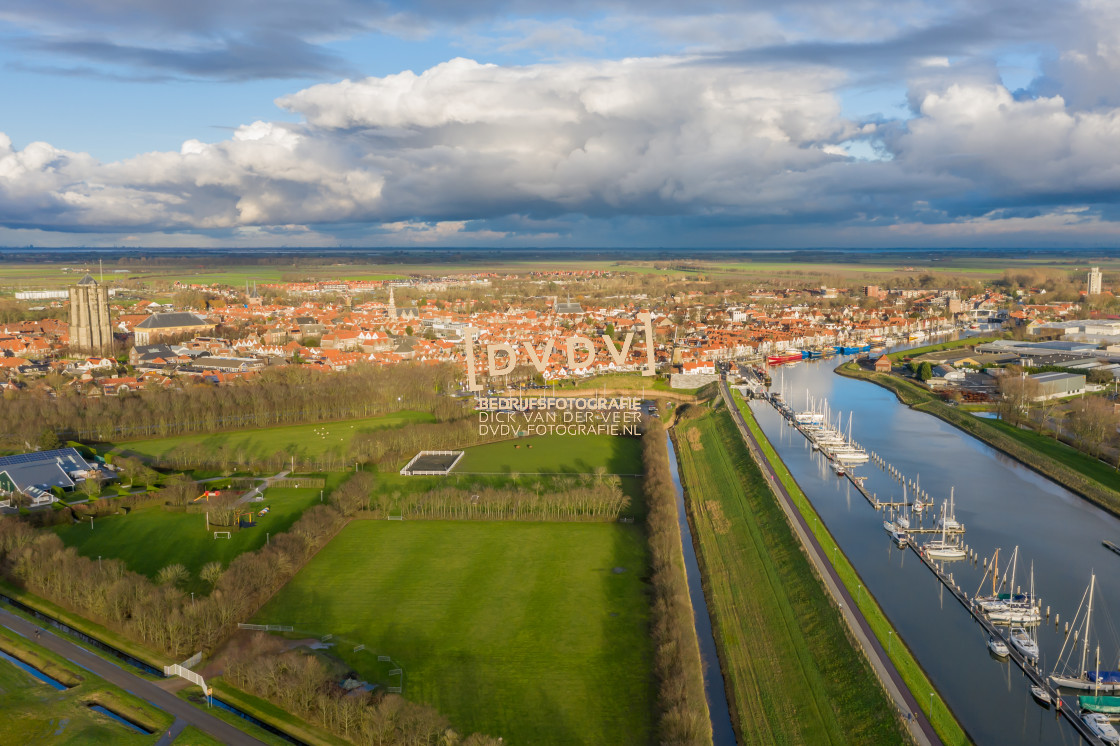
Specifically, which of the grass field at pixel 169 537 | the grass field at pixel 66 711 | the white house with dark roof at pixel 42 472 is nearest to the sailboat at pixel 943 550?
the grass field at pixel 169 537

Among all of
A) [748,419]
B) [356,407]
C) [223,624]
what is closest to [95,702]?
[223,624]

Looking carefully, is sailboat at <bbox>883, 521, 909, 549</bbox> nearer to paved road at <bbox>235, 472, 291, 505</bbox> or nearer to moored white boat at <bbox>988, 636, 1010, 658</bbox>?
moored white boat at <bbox>988, 636, 1010, 658</bbox>

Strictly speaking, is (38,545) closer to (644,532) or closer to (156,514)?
(156,514)

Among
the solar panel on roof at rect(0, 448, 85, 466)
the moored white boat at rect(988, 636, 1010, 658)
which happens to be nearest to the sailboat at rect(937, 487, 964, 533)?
the moored white boat at rect(988, 636, 1010, 658)

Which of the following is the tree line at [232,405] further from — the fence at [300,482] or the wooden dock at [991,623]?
the wooden dock at [991,623]

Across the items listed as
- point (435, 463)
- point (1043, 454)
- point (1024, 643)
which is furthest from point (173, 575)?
point (1043, 454)

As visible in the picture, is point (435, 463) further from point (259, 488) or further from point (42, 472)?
point (42, 472)
